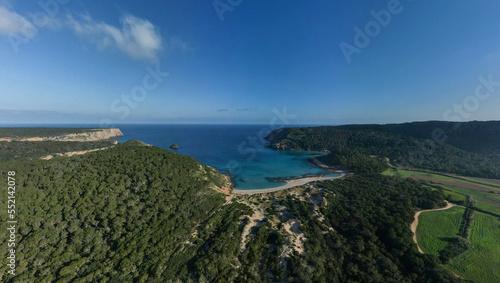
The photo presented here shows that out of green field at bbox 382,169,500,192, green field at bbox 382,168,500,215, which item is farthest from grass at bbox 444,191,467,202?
green field at bbox 382,169,500,192

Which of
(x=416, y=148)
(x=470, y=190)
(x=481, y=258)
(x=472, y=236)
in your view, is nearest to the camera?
(x=481, y=258)

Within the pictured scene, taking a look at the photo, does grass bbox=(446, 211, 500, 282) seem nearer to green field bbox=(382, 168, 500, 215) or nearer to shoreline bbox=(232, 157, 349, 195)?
green field bbox=(382, 168, 500, 215)

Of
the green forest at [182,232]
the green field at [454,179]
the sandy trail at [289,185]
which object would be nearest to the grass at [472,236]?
the green forest at [182,232]

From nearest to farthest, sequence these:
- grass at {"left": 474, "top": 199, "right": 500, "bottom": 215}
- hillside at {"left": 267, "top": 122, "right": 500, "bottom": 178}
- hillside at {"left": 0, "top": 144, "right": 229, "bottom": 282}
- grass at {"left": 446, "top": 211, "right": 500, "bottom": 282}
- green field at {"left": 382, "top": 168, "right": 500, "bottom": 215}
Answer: hillside at {"left": 0, "top": 144, "right": 229, "bottom": 282}
grass at {"left": 446, "top": 211, "right": 500, "bottom": 282}
grass at {"left": 474, "top": 199, "right": 500, "bottom": 215}
green field at {"left": 382, "top": 168, "right": 500, "bottom": 215}
hillside at {"left": 267, "top": 122, "right": 500, "bottom": 178}

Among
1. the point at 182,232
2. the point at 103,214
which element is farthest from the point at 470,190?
the point at 103,214

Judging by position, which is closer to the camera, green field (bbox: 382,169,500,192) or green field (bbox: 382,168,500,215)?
green field (bbox: 382,168,500,215)

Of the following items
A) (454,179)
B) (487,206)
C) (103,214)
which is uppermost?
A: (103,214)

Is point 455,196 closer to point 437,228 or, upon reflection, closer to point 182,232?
point 437,228
